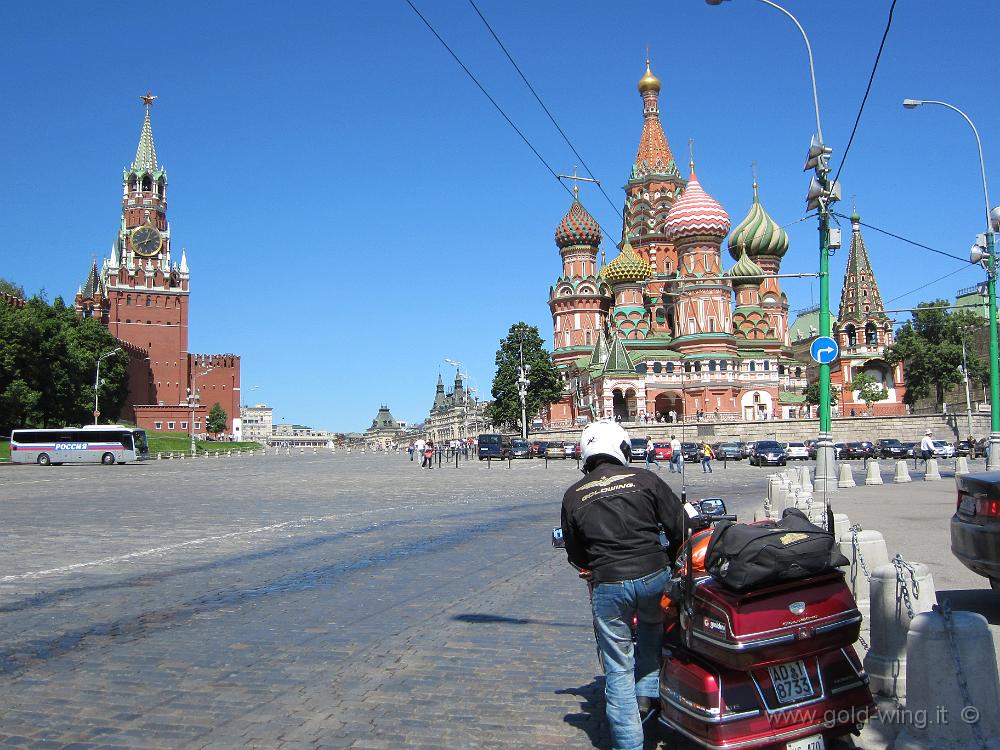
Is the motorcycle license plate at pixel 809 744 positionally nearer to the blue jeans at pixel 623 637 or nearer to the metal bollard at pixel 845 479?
the blue jeans at pixel 623 637

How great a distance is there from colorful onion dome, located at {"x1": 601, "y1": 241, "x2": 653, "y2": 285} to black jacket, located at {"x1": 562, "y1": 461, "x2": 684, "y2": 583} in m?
80.7

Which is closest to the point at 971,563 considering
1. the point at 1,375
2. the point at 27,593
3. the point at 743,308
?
the point at 27,593

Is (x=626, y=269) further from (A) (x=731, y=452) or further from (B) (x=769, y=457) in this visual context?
(B) (x=769, y=457)

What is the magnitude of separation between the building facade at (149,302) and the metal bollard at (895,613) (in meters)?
116

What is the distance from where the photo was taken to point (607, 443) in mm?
4621

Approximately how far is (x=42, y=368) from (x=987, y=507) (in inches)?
2507

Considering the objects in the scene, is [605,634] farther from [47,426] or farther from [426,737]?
[47,426]

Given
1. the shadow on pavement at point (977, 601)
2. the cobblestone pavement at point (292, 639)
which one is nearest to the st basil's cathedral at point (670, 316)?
the cobblestone pavement at point (292, 639)

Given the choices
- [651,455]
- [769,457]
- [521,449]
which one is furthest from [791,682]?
[521,449]

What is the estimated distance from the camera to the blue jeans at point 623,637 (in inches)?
167

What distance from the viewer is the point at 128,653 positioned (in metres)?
6.46

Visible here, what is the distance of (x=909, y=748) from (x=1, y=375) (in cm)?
6364

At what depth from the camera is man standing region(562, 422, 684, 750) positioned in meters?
4.30

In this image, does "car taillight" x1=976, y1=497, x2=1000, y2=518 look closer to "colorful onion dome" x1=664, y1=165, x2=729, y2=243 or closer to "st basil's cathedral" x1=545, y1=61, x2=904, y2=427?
"st basil's cathedral" x1=545, y1=61, x2=904, y2=427
